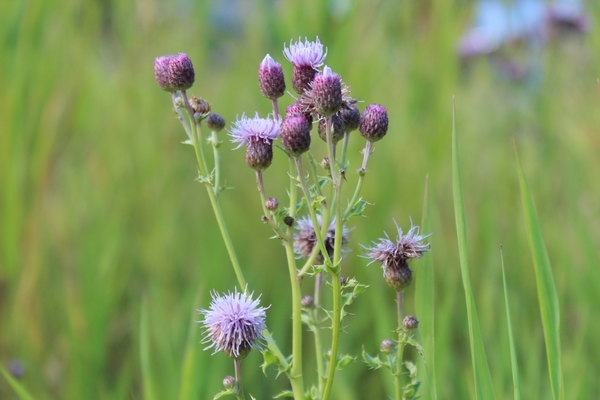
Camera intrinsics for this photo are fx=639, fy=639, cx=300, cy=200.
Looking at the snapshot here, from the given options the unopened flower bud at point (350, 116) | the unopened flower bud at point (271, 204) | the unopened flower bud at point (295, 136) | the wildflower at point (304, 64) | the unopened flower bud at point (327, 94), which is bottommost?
the unopened flower bud at point (271, 204)

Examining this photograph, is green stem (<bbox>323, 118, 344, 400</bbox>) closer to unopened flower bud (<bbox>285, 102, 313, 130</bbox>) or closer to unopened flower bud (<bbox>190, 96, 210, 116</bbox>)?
unopened flower bud (<bbox>285, 102, 313, 130</bbox>)

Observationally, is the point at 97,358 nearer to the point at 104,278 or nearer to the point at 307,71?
the point at 104,278

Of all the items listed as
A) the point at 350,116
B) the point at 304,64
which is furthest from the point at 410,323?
the point at 304,64

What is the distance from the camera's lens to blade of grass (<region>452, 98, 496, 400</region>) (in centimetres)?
76

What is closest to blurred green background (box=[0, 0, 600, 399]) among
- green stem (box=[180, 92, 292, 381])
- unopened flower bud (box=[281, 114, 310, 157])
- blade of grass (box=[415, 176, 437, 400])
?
blade of grass (box=[415, 176, 437, 400])

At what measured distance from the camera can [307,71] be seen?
35.2 inches

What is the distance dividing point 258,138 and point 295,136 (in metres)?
0.09

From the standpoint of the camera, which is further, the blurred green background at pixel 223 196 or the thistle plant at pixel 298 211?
the blurred green background at pixel 223 196

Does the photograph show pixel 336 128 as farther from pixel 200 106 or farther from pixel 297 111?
pixel 200 106

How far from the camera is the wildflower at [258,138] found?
0.82 metres

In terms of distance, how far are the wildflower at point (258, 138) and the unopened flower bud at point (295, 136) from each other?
6cm

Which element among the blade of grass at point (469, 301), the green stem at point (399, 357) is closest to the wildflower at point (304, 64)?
the blade of grass at point (469, 301)

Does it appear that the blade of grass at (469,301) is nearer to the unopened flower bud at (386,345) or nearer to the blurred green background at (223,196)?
the unopened flower bud at (386,345)

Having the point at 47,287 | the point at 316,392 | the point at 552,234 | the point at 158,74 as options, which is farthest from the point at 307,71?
the point at 552,234
